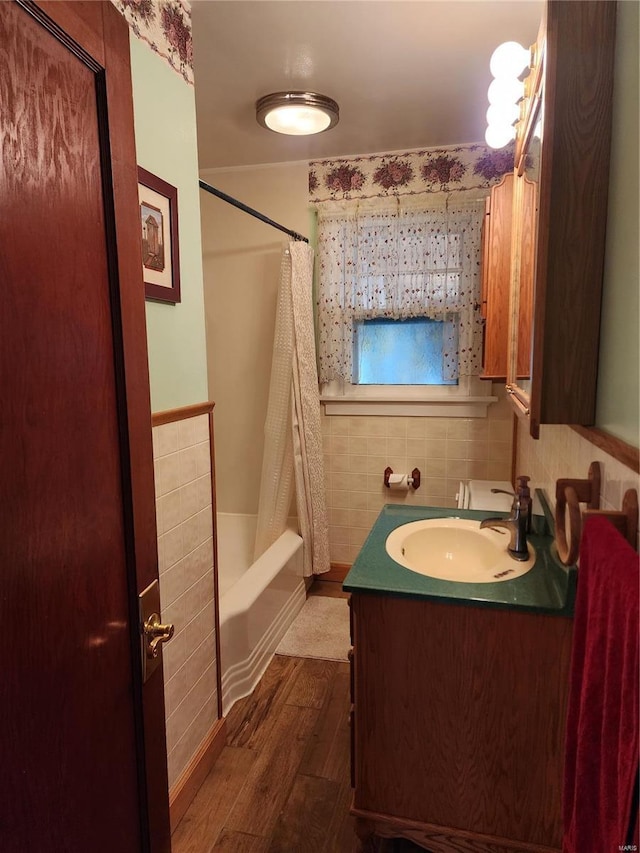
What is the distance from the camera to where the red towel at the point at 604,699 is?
0.56 metres

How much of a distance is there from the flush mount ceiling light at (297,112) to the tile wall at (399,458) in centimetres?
152

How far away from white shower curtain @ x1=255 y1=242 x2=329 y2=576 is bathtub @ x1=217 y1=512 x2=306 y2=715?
0.13m

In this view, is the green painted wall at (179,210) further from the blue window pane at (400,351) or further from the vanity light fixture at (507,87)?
the blue window pane at (400,351)

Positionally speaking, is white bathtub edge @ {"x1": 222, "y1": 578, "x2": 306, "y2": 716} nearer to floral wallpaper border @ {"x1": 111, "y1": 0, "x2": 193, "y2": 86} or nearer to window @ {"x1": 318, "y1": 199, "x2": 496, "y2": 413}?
window @ {"x1": 318, "y1": 199, "x2": 496, "y2": 413}

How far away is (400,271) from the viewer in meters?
2.83

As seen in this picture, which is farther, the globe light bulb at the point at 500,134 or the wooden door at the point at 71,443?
the globe light bulb at the point at 500,134

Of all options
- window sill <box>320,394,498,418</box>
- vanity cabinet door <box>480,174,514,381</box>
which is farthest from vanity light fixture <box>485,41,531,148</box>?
window sill <box>320,394,498,418</box>

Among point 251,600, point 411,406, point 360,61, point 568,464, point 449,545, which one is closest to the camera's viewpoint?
point 568,464

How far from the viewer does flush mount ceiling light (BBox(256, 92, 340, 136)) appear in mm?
2146

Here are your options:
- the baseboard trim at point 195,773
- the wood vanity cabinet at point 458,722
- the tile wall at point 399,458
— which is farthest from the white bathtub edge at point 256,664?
the wood vanity cabinet at point 458,722

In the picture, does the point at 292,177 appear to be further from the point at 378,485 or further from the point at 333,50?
the point at 378,485

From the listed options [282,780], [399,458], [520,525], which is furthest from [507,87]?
[282,780]

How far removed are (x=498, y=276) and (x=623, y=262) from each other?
1.17 m

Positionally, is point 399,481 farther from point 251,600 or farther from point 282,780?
point 282,780
